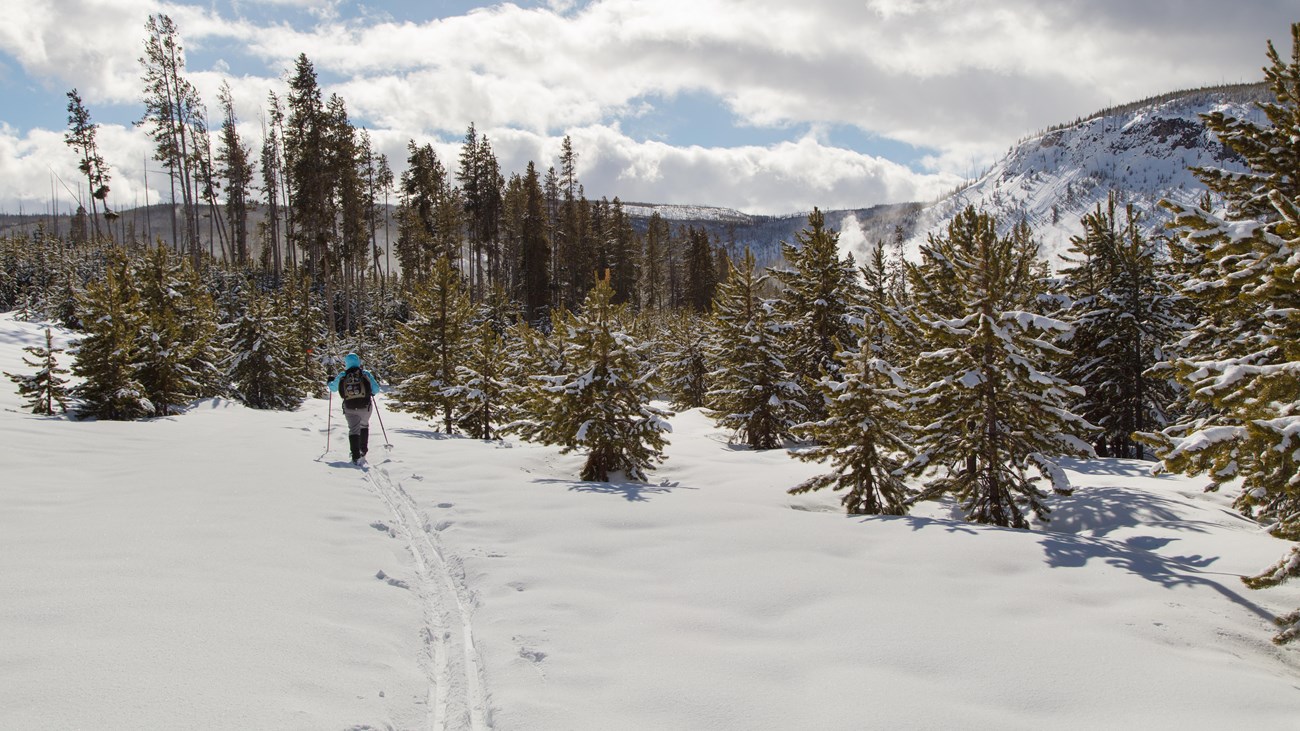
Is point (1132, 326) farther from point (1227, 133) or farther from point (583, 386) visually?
point (583, 386)

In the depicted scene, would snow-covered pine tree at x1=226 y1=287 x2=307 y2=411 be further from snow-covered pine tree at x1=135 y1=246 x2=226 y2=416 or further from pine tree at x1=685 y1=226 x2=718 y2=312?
pine tree at x1=685 y1=226 x2=718 y2=312

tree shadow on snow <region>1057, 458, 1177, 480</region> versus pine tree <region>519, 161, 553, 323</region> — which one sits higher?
pine tree <region>519, 161, 553, 323</region>

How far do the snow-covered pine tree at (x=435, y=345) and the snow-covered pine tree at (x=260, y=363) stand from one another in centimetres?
774

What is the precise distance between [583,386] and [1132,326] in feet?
61.1

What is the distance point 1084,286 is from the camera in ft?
73.9

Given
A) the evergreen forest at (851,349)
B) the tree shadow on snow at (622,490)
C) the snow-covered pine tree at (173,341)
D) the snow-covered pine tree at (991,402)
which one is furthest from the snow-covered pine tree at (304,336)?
the snow-covered pine tree at (991,402)

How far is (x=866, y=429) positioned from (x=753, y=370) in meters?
10.1

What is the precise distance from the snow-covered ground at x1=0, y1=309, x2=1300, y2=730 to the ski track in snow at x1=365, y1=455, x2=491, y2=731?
3 centimetres

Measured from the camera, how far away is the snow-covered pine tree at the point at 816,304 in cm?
2281

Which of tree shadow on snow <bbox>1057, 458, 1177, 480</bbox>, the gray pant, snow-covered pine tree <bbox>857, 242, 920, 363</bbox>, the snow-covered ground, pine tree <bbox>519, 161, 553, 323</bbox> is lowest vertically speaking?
tree shadow on snow <bbox>1057, 458, 1177, 480</bbox>

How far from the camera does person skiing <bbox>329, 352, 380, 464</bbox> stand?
502 inches

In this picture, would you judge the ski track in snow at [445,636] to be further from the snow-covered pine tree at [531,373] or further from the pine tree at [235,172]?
the pine tree at [235,172]

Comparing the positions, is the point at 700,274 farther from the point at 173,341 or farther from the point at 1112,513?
the point at 1112,513

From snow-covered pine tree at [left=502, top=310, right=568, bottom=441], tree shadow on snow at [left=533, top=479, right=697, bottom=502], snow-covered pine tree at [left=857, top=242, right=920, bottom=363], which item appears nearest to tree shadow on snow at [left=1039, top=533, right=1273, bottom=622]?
snow-covered pine tree at [left=857, top=242, right=920, bottom=363]
